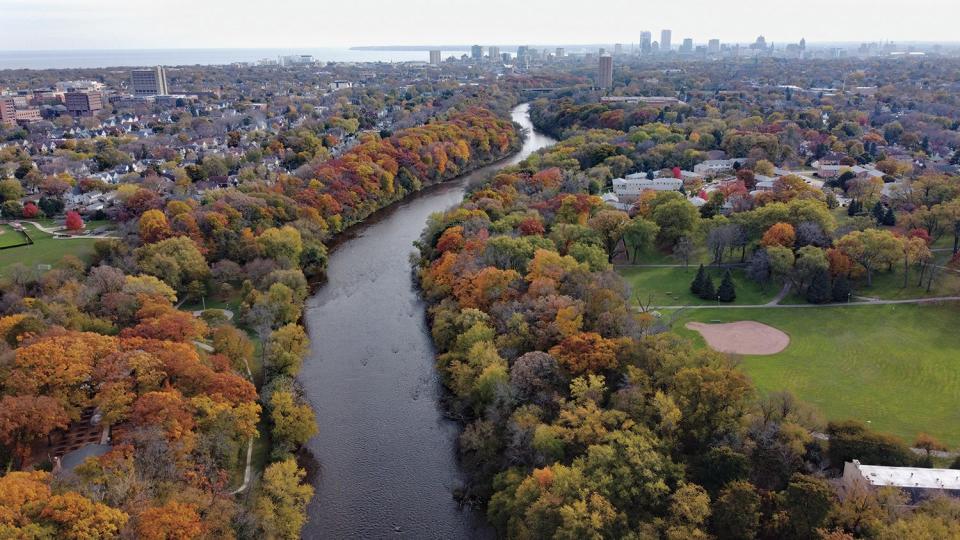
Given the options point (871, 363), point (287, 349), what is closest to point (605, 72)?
point (871, 363)

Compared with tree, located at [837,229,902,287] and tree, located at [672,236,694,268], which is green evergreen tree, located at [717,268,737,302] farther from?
tree, located at [837,229,902,287]

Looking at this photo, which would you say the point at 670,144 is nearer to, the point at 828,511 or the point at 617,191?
the point at 617,191

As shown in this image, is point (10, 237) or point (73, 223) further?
point (73, 223)

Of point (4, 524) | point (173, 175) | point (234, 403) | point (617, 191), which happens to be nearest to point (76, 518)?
point (4, 524)

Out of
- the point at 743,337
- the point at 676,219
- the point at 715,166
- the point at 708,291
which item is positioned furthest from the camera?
the point at 715,166

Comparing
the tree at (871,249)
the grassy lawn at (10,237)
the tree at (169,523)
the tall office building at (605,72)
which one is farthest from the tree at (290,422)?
the tall office building at (605,72)

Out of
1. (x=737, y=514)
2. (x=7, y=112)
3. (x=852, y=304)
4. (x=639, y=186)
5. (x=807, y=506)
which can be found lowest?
(x=737, y=514)

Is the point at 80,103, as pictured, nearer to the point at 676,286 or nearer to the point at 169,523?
the point at 676,286

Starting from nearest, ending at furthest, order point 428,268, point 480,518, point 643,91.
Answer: point 480,518
point 428,268
point 643,91
